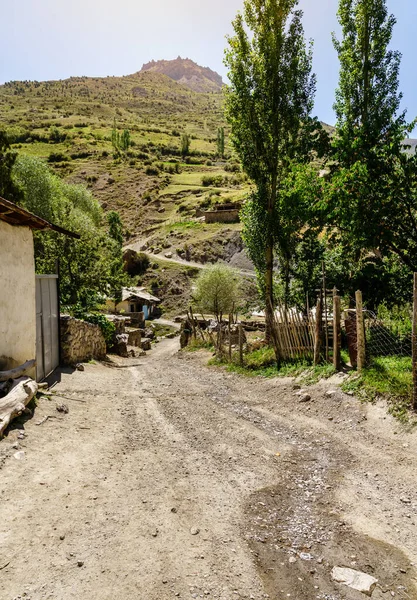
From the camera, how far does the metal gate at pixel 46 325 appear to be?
10594 millimetres

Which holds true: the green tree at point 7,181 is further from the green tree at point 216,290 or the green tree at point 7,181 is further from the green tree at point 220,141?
the green tree at point 220,141

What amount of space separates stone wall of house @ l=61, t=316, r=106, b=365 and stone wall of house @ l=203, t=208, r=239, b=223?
42.8 metres

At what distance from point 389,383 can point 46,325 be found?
8469mm

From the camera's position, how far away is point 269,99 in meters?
15.7

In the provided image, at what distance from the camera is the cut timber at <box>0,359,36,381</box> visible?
7302 mm

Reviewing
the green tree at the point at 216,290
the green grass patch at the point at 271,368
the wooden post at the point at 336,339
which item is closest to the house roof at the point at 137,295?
the green tree at the point at 216,290

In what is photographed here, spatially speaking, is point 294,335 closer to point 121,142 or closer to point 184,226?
point 184,226

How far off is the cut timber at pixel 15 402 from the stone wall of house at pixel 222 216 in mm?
51866

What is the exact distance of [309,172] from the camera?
41.5ft

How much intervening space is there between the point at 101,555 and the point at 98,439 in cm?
309

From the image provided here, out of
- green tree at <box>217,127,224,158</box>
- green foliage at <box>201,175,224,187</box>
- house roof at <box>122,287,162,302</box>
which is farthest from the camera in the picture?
green tree at <box>217,127,224,158</box>

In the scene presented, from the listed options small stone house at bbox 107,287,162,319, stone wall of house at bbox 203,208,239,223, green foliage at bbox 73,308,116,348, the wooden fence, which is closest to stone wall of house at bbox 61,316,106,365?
green foliage at bbox 73,308,116,348

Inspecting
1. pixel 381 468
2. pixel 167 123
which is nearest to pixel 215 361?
pixel 381 468

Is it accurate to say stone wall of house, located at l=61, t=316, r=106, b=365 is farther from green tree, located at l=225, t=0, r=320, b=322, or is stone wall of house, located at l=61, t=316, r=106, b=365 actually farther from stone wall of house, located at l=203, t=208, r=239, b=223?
stone wall of house, located at l=203, t=208, r=239, b=223
